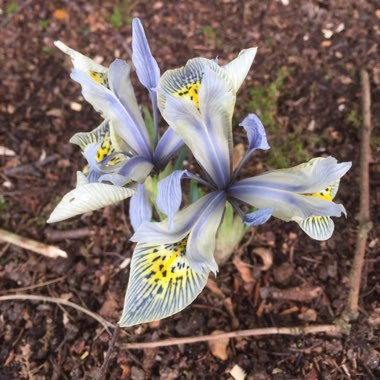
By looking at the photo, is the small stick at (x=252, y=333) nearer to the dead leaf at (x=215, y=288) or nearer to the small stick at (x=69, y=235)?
the dead leaf at (x=215, y=288)

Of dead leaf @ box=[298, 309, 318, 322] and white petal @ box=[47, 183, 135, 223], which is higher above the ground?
white petal @ box=[47, 183, 135, 223]

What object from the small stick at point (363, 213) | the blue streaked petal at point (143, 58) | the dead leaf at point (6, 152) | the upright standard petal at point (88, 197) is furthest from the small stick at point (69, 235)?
the small stick at point (363, 213)

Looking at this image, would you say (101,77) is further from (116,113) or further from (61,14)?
(61,14)

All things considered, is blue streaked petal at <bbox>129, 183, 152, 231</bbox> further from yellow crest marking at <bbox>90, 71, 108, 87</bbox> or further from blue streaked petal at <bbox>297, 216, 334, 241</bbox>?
blue streaked petal at <bbox>297, 216, 334, 241</bbox>

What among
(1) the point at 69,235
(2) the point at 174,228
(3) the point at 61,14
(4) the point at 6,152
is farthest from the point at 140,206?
(3) the point at 61,14

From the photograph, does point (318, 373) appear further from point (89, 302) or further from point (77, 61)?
point (77, 61)

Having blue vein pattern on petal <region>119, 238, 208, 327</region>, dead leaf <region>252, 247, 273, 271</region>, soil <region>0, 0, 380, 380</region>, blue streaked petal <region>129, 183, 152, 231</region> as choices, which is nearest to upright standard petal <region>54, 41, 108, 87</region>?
blue streaked petal <region>129, 183, 152, 231</region>
